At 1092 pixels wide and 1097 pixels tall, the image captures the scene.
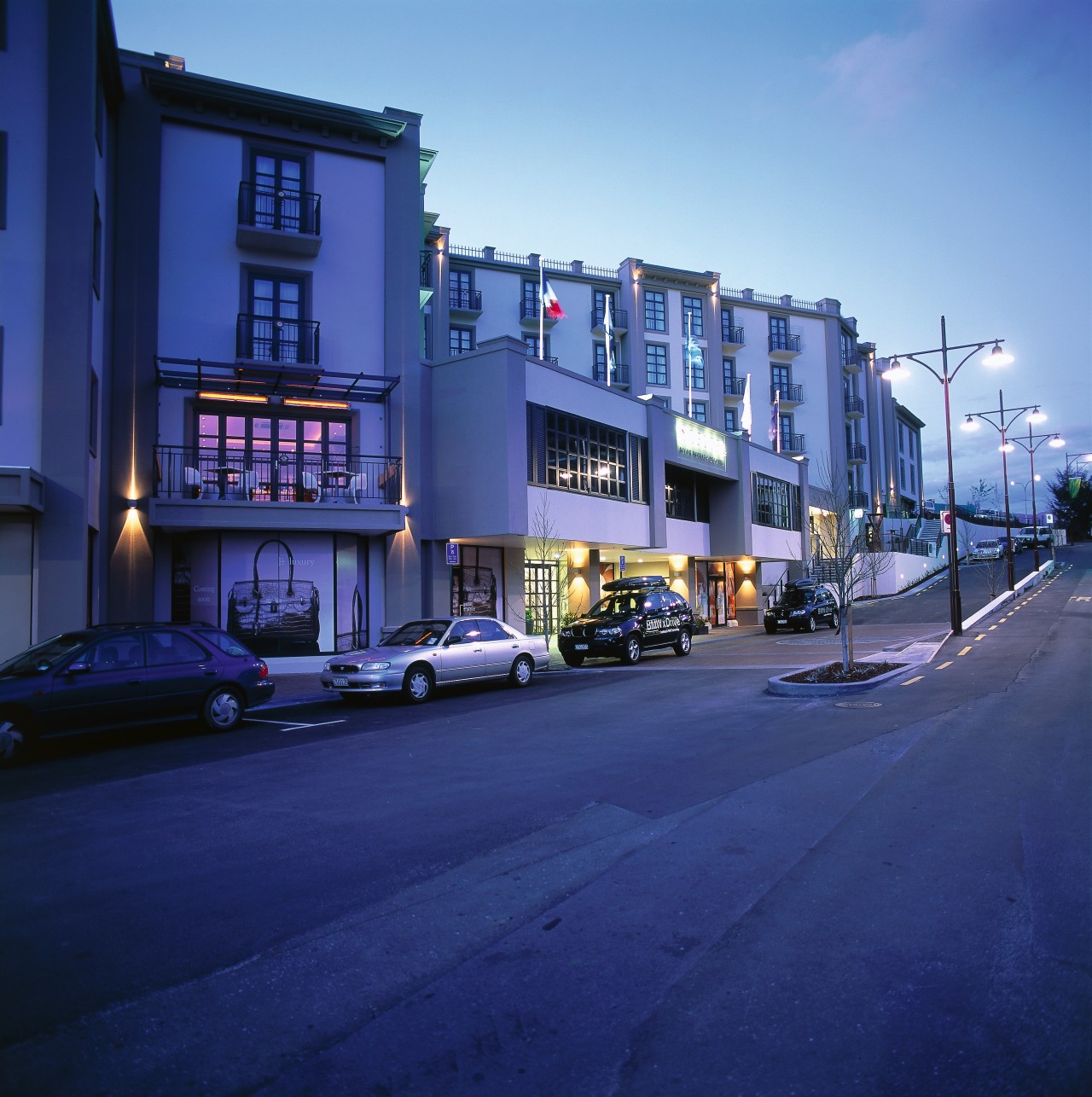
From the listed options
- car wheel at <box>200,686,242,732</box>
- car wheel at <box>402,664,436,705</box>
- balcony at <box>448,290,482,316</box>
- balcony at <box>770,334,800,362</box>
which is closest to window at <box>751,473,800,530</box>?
balcony at <box>770,334,800,362</box>

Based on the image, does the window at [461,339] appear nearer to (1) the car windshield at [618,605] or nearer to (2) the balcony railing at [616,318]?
(2) the balcony railing at [616,318]

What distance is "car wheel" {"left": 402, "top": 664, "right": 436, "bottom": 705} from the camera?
15.1 metres

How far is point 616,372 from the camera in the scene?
4662 centimetres

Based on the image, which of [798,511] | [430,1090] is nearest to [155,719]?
[430,1090]

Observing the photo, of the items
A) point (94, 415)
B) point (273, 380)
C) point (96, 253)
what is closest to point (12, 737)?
point (94, 415)

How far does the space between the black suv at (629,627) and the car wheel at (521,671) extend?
4.44 m

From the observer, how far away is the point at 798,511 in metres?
45.7

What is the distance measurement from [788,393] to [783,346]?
10.0 feet

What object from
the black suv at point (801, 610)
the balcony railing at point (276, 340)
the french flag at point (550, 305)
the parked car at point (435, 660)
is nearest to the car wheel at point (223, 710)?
the parked car at point (435, 660)

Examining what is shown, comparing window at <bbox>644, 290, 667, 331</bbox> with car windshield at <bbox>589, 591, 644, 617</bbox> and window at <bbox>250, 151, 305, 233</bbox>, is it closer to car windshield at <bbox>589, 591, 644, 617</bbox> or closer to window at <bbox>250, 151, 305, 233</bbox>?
car windshield at <bbox>589, 591, 644, 617</bbox>

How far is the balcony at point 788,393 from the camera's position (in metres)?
54.9

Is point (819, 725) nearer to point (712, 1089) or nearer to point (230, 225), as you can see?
point (712, 1089)

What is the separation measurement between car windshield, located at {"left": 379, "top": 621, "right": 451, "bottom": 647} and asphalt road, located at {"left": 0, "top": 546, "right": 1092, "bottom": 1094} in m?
5.96

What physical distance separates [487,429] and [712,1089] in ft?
67.0
